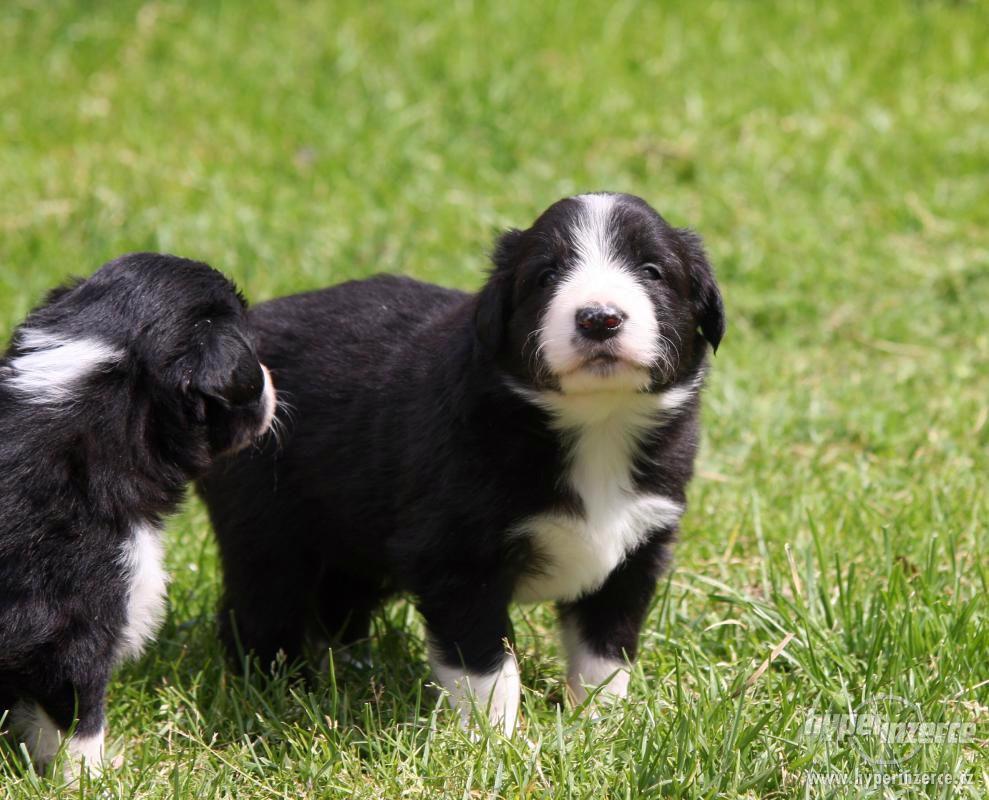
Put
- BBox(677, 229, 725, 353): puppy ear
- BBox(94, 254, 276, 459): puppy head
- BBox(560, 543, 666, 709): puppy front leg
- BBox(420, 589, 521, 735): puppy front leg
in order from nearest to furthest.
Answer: BBox(94, 254, 276, 459): puppy head
BBox(420, 589, 521, 735): puppy front leg
BBox(677, 229, 725, 353): puppy ear
BBox(560, 543, 666, 709): puppy front leg

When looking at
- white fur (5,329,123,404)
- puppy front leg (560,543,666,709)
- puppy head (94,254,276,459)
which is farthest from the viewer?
puppy front leg (560,543,666,709)

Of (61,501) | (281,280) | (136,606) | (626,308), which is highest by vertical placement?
(626,308)

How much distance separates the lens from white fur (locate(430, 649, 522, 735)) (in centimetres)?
394

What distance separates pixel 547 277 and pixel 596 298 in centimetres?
28

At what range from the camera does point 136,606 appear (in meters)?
3.79

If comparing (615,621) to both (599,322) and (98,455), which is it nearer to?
(599,322)

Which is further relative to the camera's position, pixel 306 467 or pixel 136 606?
pixel 306 467

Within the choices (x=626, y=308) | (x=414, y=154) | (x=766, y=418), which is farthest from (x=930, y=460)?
(x=414, y=154)

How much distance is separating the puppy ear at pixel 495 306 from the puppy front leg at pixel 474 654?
0.75m

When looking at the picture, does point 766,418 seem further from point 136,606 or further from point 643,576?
point 136,606

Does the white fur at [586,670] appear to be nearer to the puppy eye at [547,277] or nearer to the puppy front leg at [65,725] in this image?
the puppy eye at [547,277]

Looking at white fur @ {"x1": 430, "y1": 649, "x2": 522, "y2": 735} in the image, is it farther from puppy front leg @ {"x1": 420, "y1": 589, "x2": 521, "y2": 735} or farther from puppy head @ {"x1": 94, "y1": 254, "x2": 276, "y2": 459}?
puppy head @ {"x1": 94, "y1": 254, "x2": 276, "y2": 459}

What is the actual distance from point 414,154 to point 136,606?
5.07 m

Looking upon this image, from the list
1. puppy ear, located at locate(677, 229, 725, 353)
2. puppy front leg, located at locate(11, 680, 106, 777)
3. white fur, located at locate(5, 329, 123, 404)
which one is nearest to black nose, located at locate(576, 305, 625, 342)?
puppy ear, located at locate(677, 229, 725, 353)
